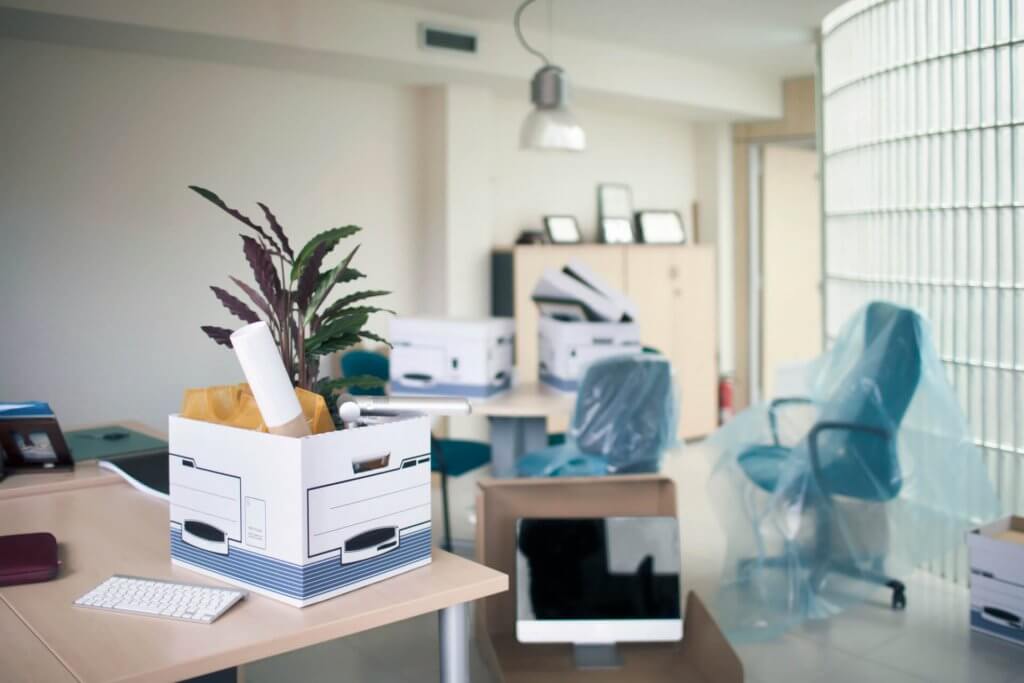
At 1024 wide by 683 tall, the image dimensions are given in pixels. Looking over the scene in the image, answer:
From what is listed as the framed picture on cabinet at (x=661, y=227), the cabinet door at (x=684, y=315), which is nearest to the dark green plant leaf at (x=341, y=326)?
the cabinet door at (x=684, y=315)

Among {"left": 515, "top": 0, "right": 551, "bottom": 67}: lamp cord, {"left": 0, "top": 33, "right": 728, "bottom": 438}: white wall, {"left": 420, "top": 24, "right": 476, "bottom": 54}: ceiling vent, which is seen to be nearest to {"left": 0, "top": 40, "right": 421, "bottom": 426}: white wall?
{"left": 0, "top": 33, "right": 728, "bottom": 438}: white wall

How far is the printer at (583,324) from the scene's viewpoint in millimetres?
4191

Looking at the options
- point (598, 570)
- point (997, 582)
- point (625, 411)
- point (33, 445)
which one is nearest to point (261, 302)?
point (33, 445)

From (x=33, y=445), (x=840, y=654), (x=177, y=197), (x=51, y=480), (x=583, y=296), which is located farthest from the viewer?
(x=177, y=197)

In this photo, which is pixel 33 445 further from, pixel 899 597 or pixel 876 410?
pixel 899 597

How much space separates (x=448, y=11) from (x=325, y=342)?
3.67 metres

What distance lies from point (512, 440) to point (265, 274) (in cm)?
251

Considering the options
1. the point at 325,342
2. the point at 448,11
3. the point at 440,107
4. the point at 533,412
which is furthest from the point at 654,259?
the point at 325,342

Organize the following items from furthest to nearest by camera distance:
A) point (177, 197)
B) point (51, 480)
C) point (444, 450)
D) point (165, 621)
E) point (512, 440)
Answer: point (177, 197) < point (444, 450) < point (512, 440) < point (51, 480) < point (165, 621)

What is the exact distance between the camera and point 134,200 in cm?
473

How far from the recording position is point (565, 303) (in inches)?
170

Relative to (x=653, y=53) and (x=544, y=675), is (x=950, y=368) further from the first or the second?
(x=653, y=53)

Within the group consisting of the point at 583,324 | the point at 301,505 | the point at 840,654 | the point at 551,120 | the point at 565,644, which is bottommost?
the point at 840,654

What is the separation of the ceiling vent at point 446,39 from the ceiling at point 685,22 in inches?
3.9
